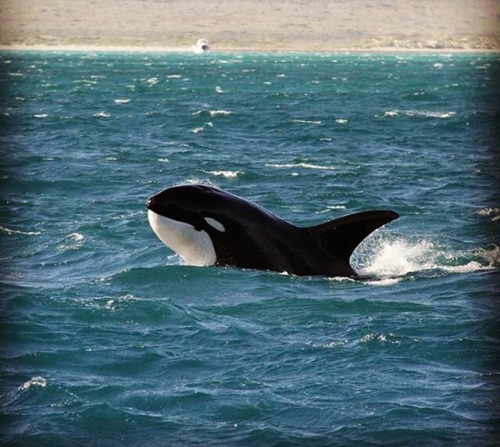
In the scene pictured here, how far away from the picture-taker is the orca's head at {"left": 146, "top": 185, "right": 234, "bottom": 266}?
18656 mm

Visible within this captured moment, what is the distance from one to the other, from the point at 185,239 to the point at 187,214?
0.50 metres

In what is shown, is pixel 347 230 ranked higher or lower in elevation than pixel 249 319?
higher

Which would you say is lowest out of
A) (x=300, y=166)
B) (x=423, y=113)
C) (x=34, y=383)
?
(x=423, y=113)

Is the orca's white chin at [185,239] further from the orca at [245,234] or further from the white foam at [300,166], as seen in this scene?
the white foam at [300,166]

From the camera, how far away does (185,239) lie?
1911 cm

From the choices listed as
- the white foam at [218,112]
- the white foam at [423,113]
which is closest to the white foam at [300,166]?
A: the white foam at [218,112]

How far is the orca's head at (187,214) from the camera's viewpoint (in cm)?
1866

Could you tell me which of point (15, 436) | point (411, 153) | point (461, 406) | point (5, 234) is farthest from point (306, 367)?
point (411, 153)

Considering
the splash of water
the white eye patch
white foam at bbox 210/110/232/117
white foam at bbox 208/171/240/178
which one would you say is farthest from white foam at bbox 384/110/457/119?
the white eye patch

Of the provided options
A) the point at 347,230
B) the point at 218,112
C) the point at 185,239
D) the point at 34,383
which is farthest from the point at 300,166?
the point at 218,112

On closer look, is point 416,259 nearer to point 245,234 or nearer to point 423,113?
point 245,234

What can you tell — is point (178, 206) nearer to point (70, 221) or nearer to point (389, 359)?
point (389, 359)

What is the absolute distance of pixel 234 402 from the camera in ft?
45.3

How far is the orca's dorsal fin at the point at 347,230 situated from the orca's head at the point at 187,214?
141 centimetres
